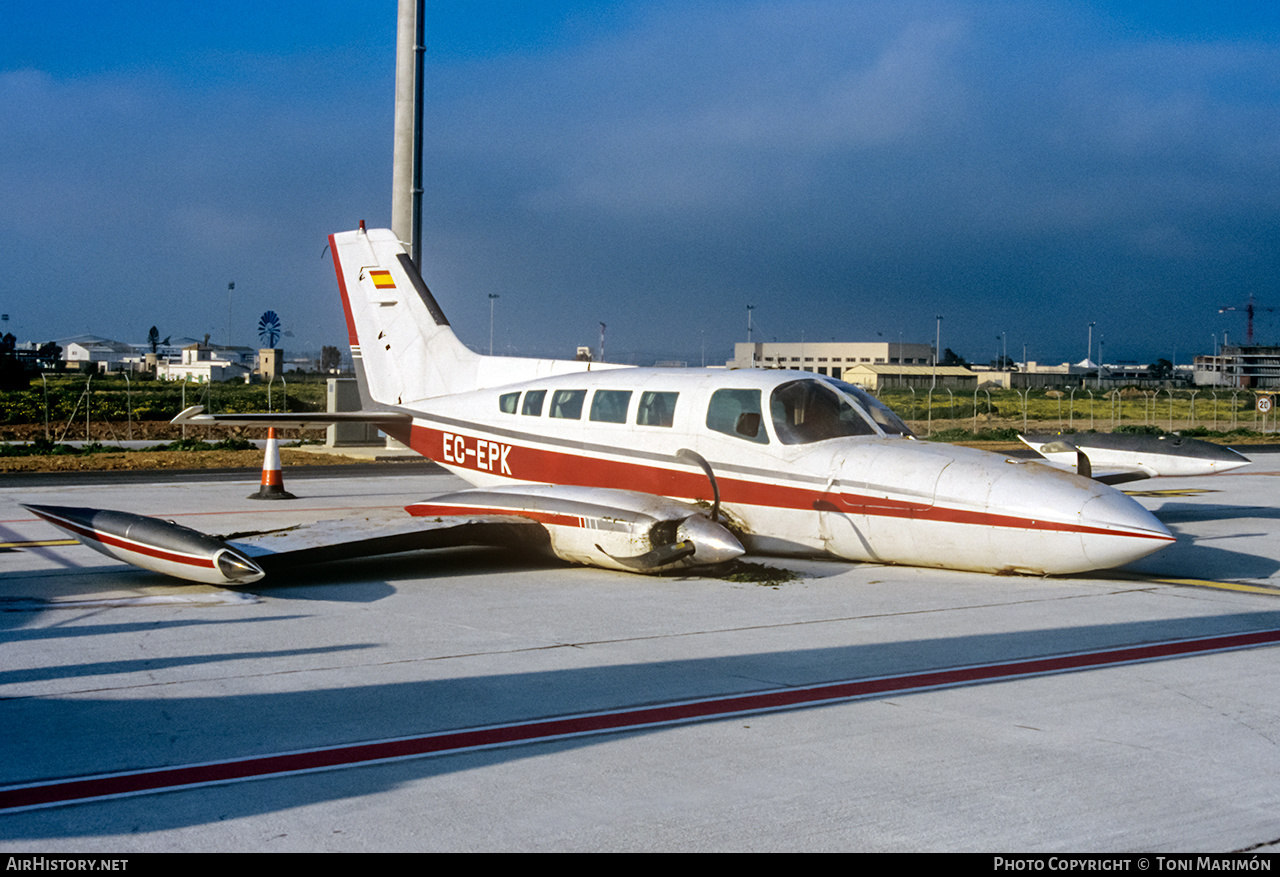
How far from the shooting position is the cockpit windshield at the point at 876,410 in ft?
37.8

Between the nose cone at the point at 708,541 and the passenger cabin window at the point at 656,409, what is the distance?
6.50 ft

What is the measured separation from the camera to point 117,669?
6930 millimetres

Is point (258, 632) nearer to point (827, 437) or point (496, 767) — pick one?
point (496, 767)

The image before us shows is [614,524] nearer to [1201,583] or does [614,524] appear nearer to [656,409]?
[656,409]

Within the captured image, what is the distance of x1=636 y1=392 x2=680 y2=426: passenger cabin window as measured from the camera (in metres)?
11.9

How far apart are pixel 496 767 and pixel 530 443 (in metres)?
7.99

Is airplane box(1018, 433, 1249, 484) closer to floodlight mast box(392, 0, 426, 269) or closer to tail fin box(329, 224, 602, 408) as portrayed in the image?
tail fin box(329, 224, 602, 408)

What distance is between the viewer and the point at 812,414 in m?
11.3

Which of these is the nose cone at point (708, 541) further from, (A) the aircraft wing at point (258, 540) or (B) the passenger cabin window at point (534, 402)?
(B) the passenger cabin window at point (534, 402)

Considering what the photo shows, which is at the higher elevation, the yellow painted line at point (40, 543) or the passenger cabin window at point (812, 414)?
the passenger cabin window at point (812, 414)

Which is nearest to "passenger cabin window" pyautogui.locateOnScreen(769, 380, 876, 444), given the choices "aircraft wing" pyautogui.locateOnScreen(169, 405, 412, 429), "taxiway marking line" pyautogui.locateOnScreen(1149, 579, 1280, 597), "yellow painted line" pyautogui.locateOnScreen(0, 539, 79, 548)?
"taxiway marking line" pyautogui.locateOnScreen(1149, 579, 1280, 597)

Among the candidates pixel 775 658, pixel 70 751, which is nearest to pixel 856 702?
pixel 775 658

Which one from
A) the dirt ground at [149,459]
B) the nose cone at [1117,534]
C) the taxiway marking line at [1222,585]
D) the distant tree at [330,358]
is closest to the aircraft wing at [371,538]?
the nose cone at [1117,534]

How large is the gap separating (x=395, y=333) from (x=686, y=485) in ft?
19.6
